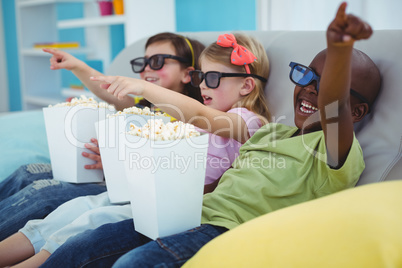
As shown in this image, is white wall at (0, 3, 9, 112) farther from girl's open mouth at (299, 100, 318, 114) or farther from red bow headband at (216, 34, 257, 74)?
girl's open mouth at (299, 100, 318, 114)

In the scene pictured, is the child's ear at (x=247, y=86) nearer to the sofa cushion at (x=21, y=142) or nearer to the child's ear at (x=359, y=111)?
the child's ear at (x=359, y=111)

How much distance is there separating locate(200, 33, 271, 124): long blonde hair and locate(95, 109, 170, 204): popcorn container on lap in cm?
37

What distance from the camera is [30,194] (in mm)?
1434

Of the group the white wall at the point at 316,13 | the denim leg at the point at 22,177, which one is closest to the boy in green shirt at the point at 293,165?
the denim leg at the point at 22,177

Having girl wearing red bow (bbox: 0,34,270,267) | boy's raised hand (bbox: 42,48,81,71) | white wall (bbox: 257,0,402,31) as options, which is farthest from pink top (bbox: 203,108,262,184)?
white wall (bbox: 257,0,402,31)

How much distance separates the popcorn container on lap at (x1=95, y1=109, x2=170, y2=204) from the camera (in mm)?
1275

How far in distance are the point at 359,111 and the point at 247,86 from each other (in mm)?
464

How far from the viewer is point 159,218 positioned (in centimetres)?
101

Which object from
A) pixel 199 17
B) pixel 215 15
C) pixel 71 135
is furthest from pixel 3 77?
pixel 71 135

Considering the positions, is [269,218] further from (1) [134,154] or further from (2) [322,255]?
(1) [134,154]

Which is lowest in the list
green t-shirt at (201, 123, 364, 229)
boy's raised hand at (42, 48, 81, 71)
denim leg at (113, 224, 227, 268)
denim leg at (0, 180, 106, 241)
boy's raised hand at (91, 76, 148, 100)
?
denim leg at (0, 180, 106, 241)

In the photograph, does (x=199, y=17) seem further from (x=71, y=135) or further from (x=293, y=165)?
(x=293, y=165)

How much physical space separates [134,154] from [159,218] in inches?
6.1

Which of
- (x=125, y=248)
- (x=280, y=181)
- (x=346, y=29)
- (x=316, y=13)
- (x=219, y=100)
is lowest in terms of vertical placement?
(x=125, y=248)
